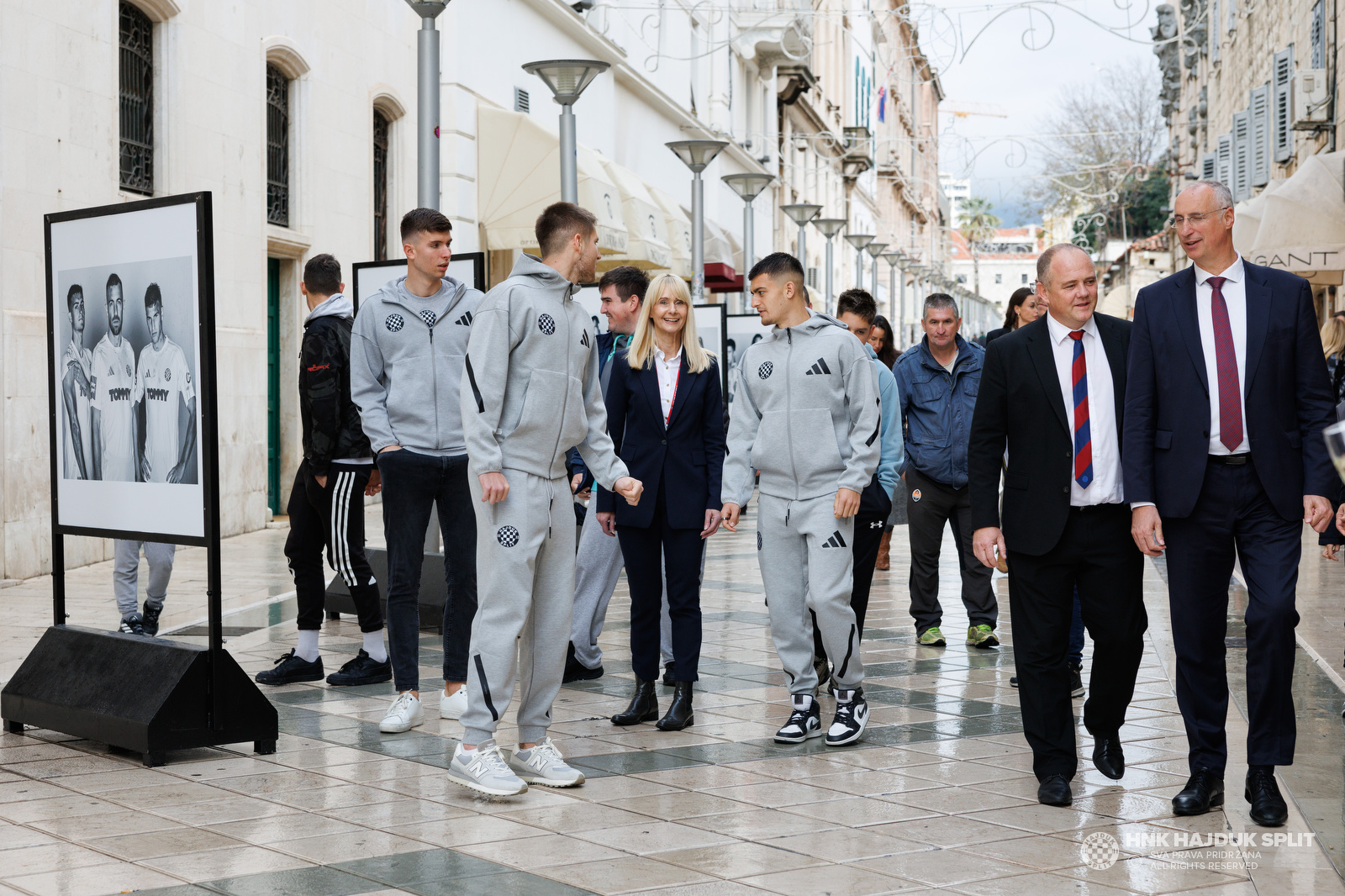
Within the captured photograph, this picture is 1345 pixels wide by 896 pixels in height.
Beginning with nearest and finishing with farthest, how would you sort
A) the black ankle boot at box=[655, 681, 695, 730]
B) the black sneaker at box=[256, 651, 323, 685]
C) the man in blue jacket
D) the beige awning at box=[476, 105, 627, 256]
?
the black ankle boot at box=[655, 681, 695, 730]
the black sneaker at box=[256, 651, 323, 685]
the man in blue jacket
the beige awning at box=[476, 105, 627, 256]

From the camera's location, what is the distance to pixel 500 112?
19.1 meters

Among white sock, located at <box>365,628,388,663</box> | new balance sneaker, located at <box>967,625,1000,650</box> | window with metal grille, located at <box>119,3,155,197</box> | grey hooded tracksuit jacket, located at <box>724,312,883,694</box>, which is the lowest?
new balance sneaker, located at <box>967,625,1000,650</box>

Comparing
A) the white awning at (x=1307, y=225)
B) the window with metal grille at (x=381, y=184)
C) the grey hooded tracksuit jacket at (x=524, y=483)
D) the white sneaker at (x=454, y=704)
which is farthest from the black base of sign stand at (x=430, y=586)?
the window with metal grille at (x=381, y=184)

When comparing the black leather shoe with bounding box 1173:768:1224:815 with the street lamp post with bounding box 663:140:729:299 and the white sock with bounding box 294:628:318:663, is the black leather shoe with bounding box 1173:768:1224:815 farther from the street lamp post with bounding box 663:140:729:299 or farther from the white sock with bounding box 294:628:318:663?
the street lamp post with bounding box 663:140:729:299

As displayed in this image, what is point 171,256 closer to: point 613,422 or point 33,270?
point 613,422

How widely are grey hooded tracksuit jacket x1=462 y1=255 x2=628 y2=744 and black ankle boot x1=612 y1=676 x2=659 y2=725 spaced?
0.98 meters

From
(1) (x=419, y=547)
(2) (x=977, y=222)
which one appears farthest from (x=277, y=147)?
(2) (x=977, y=222)

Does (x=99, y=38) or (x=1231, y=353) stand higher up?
(x=99, y=38)

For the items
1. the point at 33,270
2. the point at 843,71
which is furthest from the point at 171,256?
the point at 843,71

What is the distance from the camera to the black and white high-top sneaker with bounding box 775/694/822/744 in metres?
6.15

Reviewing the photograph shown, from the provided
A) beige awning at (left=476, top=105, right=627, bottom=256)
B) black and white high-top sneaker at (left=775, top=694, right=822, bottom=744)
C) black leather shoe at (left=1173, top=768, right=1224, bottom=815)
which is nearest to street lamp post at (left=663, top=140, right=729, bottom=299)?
beige awning at (left=476, top=105, right=627, bottom=256)

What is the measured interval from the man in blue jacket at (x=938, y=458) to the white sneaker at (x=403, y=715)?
3.42 meters

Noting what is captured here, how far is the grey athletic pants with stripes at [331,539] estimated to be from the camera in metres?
7.21

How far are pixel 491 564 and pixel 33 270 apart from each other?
24.8ft
